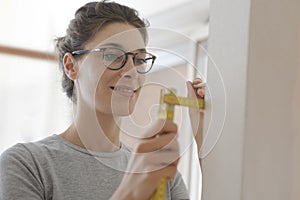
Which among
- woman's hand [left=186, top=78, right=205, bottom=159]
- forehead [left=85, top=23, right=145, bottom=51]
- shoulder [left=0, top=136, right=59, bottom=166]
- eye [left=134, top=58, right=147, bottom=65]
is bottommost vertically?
shoulder [left=0, top=136, right=59, bottom=166]

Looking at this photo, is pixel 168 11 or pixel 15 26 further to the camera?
pixel 15 26

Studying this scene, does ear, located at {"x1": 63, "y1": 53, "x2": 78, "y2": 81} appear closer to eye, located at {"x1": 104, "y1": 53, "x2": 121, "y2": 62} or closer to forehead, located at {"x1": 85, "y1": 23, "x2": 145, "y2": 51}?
forehead, located at {"x1": 85, "y1": 23, "x2": 145, "y2": 51}

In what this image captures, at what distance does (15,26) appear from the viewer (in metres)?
2.51

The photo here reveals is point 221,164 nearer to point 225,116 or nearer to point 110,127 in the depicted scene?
point 225,116

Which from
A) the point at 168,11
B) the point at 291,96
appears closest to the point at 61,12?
the point at 168,11

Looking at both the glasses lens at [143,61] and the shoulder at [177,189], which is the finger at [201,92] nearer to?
the glasses lens at [143,61]

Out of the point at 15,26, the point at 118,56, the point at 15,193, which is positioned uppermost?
the point at 15,26

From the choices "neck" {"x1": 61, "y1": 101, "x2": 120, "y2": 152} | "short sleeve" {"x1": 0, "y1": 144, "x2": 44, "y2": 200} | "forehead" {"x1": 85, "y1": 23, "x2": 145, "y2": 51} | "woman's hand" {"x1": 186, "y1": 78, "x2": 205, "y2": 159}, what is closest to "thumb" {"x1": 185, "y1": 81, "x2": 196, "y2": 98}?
"woman's hand" {"x1": 186, "y1": 78, "x2": 205, "y2": 159}

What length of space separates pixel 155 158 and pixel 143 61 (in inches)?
7.3

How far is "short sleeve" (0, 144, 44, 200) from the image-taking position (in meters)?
1.05

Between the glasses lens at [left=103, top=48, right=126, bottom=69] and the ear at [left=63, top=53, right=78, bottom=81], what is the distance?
0.20m

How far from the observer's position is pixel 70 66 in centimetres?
121

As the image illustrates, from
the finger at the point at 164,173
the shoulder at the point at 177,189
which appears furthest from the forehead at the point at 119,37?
the shoulder at the point at 177,189

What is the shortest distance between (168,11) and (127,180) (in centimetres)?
151
